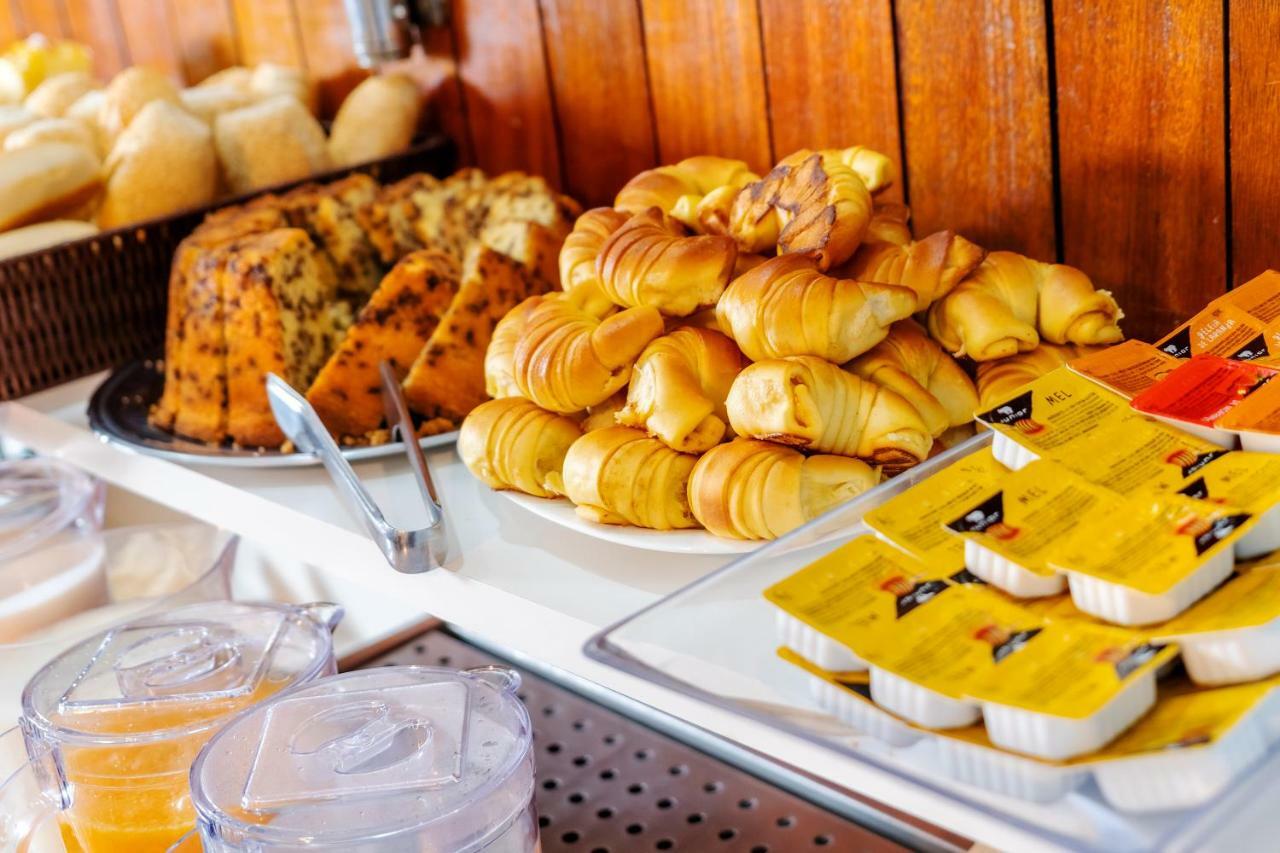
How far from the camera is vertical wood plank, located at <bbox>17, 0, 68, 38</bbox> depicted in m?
2.09

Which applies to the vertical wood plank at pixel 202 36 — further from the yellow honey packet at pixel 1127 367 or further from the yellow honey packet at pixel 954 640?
the yellow honey packet at pixel 954 640

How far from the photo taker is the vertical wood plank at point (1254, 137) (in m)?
0.79

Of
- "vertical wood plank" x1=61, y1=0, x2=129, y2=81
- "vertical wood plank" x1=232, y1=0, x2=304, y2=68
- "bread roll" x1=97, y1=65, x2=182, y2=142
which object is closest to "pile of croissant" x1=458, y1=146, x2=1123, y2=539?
"bread roll" x1=97, y1=65, x2=182, y2=142

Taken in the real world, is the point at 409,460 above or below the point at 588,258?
below

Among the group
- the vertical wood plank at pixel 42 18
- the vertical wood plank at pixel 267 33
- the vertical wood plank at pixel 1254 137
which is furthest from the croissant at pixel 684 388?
the vertical wood plank at pixel 42 18

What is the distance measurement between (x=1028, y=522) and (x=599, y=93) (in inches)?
32.5

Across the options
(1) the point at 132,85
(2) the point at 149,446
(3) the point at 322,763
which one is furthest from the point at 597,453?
(1) the point at 132,85

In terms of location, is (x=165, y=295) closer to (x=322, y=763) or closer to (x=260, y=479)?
(x=260, y=479)

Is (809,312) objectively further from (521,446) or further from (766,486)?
(521,446)

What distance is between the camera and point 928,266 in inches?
31.2

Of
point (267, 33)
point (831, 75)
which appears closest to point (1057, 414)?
point (831, 75)

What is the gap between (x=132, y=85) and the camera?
4.70 feet

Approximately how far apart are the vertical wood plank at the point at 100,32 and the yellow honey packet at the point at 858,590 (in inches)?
68.2

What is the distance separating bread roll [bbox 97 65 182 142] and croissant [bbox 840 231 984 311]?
0.94m
